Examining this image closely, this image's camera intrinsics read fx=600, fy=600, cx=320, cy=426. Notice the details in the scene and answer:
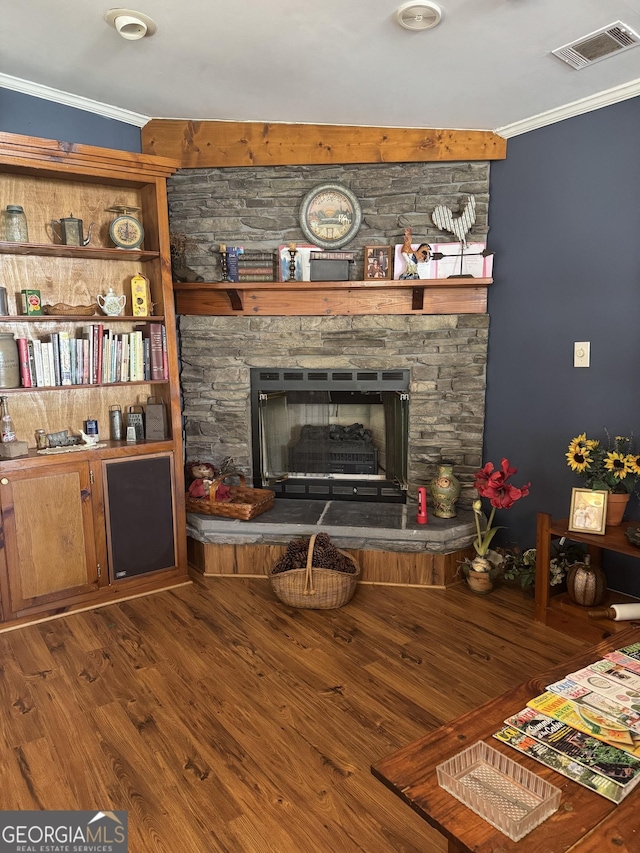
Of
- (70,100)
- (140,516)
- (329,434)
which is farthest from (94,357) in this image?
(329,434)

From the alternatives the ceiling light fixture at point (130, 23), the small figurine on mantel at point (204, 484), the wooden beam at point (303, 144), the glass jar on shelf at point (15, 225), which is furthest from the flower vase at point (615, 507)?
the glass jar on shelf at point (15, 225)

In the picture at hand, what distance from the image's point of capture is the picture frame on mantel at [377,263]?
11.4 ft

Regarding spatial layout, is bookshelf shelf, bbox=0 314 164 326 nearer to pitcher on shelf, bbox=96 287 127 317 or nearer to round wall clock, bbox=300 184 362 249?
pitcher on shelf, bbox=96 287 127 317

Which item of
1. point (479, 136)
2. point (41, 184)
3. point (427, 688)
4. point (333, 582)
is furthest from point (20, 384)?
point (479, 136)

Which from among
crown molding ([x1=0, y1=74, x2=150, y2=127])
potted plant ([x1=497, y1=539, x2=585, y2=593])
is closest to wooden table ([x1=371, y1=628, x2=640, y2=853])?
potted plant ([x1=497, y1=539, x2=585, y2=593])

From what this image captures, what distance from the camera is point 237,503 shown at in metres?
3.51

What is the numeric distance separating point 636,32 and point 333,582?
263cm

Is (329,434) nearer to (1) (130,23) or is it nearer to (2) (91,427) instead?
(2) (91,427)

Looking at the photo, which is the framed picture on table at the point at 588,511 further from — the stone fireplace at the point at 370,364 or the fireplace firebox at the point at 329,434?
the fireplace firebox at the point at 329,434

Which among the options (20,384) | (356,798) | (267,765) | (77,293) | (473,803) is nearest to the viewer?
(473,803)

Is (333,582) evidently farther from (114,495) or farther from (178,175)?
(178,175)

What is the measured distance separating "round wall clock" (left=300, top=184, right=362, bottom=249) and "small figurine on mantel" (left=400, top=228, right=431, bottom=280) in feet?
1.02

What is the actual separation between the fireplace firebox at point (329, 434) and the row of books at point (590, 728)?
230 centimetres

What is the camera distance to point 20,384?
2.97m
